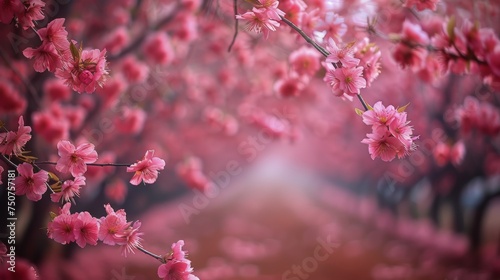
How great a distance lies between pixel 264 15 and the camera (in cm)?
171

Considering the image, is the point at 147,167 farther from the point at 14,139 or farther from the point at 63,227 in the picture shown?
the point at 14,139

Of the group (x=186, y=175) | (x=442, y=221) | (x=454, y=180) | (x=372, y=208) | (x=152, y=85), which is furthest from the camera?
(x=372, y=208)

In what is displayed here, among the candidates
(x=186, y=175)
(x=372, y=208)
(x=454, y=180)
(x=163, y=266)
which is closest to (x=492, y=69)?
(x=163, y=266)

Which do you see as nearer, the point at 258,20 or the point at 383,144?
the point at 383,144

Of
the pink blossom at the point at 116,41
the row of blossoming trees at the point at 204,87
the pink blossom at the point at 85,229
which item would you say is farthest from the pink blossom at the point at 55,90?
the pink blossom at the point at 85,229

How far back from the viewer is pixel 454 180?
693cm

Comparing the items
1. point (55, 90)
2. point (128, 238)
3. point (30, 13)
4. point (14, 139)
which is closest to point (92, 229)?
point (128, 238)

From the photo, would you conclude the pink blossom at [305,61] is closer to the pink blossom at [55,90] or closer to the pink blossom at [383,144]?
the pink blossom at [383,144]

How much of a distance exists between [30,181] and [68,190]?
0.14 meters

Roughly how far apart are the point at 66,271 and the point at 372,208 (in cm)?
754

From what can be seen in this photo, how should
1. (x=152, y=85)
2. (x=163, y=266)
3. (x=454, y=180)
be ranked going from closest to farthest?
(x=163, y=266)
(x=152, y=85)
(x=454, y=180)

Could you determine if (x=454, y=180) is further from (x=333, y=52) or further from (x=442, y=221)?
(x=333, y=52)

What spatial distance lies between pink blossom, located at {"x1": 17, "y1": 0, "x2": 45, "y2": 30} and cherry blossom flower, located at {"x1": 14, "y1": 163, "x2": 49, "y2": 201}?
0.54 m

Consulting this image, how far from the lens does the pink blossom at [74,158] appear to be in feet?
5.32
